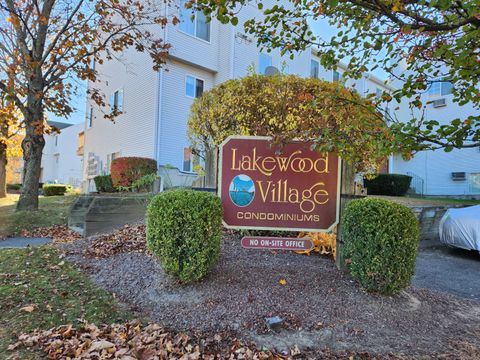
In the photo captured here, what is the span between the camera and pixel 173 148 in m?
13.5

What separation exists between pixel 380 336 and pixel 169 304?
1.92m

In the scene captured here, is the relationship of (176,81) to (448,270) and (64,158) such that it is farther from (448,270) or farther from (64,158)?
(64,158)

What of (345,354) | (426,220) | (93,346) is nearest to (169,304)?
(93,346)

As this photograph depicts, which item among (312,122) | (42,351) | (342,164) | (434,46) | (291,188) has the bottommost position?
(42,351)

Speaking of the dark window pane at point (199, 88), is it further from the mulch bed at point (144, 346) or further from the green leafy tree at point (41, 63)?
the mulch bed at point (144, 346)

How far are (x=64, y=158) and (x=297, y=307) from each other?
3720 cm

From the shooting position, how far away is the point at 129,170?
11562 millimetres

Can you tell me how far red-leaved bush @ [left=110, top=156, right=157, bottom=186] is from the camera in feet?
37.9

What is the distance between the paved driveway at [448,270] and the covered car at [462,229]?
1.02 ft

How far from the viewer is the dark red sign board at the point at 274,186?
4.01 metres

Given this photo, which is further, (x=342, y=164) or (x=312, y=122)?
(x=312, y=122)

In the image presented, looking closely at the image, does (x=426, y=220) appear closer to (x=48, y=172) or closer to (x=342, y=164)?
(x=342, y=164)

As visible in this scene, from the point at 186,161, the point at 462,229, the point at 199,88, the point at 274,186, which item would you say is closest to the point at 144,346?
the point at 274,186

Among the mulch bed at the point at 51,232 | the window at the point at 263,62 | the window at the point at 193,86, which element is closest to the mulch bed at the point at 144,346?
the mulch bed at the point at 51,232
